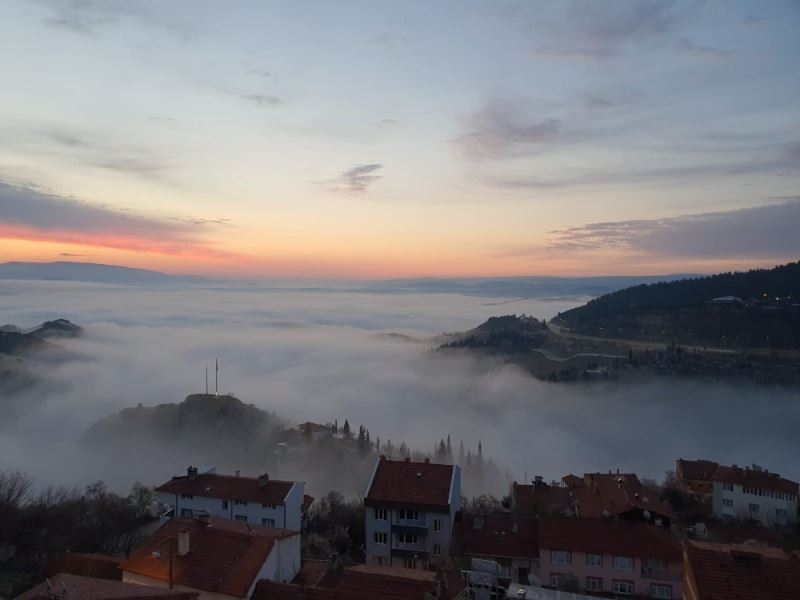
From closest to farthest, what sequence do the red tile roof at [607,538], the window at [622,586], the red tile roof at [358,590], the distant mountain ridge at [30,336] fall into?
the red tile roof at [358,590] < the window at [622,586] < the red tile roof at [607,538] < the distant mountain ridge at [30,336]

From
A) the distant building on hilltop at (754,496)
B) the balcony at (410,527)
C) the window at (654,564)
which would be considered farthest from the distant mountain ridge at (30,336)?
the window at (654,564)

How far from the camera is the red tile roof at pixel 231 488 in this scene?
29.2 metres

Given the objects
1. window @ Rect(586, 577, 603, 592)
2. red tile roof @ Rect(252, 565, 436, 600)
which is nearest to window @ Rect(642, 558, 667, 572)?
window @ Rect(586, 577, 603, 592)

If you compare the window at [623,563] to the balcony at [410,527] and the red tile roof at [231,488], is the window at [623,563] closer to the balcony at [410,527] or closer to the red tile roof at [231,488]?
the balcony at [410,527]

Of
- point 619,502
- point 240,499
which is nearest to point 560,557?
point 619,502

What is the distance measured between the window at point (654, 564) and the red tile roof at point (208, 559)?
15429 mm

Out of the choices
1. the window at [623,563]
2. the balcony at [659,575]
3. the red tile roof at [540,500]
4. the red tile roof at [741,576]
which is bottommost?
the red tile roof at [540,500]

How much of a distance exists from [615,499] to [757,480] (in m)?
15.9

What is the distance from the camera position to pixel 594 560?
79.1 feet

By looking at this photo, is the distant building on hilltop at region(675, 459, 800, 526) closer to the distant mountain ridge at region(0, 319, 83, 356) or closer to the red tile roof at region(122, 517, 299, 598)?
the red tile roof at region(122, 517, 299, 598)

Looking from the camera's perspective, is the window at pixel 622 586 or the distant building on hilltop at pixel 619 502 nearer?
the window at pixel 622 586

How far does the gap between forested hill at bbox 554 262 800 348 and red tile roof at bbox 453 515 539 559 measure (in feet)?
390

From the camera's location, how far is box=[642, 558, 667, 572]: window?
77.4 feet

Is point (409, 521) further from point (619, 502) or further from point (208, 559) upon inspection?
point (619, 502)
